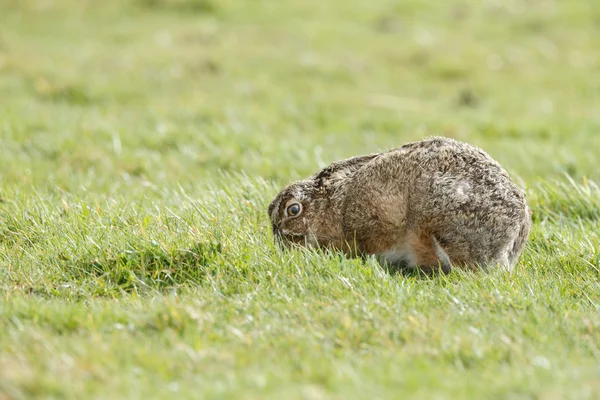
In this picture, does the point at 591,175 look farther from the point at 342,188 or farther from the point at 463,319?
the point at 463,319

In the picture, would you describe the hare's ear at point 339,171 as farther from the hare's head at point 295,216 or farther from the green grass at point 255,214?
the green grass at point 255,214

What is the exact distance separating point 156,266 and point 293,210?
1092 mm

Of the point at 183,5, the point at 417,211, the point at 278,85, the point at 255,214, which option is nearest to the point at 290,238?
the point at 255,214

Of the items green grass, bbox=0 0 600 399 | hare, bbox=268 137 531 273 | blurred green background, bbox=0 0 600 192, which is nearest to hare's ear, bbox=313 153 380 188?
hare, bbox=268 137 531 273

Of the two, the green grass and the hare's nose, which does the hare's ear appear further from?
the green grass

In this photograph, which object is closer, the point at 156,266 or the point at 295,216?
the point at 156,266

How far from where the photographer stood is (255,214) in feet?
21.6

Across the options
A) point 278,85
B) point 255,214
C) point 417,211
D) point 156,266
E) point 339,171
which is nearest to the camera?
point 156,266

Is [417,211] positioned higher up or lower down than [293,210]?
higher up

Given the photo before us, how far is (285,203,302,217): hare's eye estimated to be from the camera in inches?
239

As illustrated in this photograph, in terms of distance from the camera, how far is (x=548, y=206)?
743 centimetres

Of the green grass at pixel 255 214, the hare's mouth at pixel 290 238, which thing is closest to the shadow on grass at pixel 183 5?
the green grass at pixel 255 214

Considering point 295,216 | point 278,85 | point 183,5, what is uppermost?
point 183,5

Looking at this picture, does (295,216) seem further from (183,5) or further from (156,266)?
(183,5)
